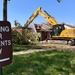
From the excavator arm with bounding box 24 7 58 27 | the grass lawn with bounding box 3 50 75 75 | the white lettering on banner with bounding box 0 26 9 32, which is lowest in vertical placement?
the grass lawn with bounding box 3 50 75 75

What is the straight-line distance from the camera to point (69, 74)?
28.5ft

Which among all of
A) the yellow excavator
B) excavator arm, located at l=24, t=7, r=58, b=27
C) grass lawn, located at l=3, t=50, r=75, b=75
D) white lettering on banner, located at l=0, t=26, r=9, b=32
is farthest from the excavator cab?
white lettering on banner, located at l=0, t=26, r=9, b=32

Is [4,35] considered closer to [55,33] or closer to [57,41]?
[57,41]

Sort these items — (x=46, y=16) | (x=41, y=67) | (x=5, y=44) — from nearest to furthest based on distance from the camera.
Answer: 1. (x=5, y=44)
2. (x=41, y=67)
3. (x=46, y=16)

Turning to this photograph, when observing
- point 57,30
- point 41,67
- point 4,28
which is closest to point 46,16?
point 57,30

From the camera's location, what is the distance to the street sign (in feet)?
11.8

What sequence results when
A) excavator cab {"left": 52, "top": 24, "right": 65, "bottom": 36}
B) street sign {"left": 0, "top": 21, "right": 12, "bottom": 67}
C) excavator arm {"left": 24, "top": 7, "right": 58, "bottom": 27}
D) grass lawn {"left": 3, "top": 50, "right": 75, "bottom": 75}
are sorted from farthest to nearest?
excavator arm {"left": 24, "top": 7, "right": 58, "bottom": 27} → excavator cab {"left": 52, "top": 24, "right": 65, "bottom": 36} → grass lawn {"left": 3, "top": 50, "right": 75, "bottom": 75} → street sign {"left": 0, "top": 21, "right": 12, "bottom": 67}

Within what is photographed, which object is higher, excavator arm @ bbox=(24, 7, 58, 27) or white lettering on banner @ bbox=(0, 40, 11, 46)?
excavator arm @ bbox=(24, 7, 58, 27)

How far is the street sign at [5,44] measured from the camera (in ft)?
11.8

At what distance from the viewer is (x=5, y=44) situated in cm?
365

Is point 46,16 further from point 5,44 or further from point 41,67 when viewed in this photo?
point 5,44

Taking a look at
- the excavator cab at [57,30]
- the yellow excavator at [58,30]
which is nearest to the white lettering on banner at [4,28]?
the yellow excavator at [58,30]

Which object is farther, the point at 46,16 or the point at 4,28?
the point at 46,16

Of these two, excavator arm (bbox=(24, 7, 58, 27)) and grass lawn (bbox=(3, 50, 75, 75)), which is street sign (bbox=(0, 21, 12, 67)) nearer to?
grass lawn (bbox=(3, 50, 75, 75))
